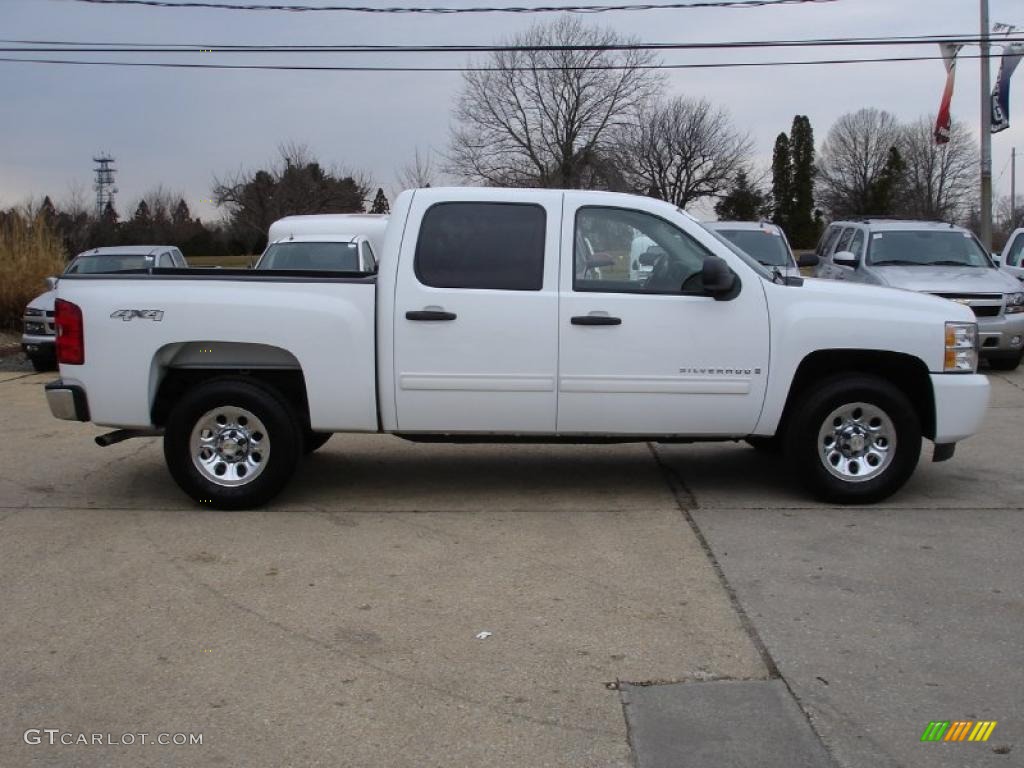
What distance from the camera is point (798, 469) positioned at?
21.4 ft

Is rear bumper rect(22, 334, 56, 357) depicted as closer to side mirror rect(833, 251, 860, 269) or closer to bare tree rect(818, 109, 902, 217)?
side mirror rect(833, 251, 860, 269)

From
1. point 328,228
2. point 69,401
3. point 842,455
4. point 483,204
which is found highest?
point 483,204

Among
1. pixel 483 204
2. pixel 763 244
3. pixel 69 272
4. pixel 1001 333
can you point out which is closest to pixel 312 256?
pixel 69 272

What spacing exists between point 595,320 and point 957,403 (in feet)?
7.66

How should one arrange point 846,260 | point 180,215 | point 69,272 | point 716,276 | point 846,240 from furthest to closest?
point 180,215, point 69,272, point 846,240, point 846,260, point 716,276

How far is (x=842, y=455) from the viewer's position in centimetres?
653

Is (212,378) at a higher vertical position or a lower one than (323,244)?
lower

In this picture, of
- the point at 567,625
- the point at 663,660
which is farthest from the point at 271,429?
the point at 663,660

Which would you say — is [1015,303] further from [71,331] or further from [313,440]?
[71,331]

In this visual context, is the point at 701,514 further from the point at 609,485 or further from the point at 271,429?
the point at 271,429

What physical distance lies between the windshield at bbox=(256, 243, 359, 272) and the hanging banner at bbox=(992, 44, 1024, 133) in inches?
623

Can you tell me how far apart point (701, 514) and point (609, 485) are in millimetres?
941

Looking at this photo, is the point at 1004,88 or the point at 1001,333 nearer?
the point at 1001,333

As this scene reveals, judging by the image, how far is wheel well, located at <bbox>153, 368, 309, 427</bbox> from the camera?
6555 millimetres
